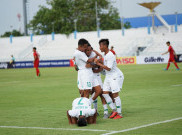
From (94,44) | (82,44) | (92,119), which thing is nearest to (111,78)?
(82,44)

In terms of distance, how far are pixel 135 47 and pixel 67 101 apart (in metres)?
47.0

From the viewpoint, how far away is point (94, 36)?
70.6 m

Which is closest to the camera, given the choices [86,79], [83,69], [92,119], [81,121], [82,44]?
[81,121]

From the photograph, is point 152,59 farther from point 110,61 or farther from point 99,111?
point 110,61

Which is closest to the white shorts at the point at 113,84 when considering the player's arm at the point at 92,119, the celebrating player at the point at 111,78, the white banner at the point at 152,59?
the celebrating player at the point at 111,78

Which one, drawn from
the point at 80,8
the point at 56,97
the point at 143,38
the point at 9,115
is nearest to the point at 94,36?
the point at 143,38

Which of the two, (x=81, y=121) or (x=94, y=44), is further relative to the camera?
(x=94, y=44)

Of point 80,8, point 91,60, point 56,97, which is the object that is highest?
point 80,8

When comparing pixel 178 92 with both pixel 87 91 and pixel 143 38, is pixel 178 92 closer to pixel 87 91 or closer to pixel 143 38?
pixel 87 91

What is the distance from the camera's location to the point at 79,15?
9212 centimetres

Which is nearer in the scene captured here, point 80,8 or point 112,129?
point 112,129

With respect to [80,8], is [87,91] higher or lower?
lower

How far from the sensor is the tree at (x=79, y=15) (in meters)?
90.6

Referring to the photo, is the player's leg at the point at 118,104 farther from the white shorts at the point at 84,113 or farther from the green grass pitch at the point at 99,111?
the white shorts at the point at 84,113
